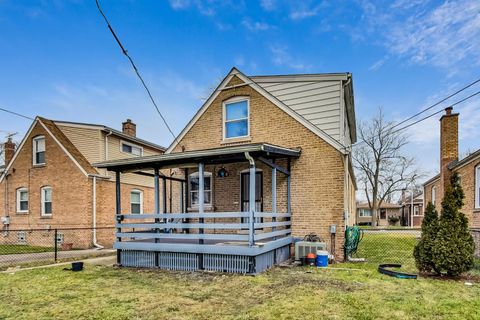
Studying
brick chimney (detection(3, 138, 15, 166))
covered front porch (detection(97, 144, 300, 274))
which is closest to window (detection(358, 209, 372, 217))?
covered front porch (detection(97, 144, 300, 274))

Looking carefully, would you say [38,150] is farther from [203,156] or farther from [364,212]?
[364,212]

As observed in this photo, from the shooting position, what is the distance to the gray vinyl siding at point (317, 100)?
9.92 meters

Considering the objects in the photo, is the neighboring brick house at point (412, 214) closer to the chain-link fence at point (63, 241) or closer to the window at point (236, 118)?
the window at point (236, 118)

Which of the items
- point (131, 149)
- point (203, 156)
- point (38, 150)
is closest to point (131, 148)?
point (131, 149)

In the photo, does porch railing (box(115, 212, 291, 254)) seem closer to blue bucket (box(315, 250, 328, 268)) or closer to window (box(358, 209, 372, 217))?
blue bucket (box(315, 250, 328, 268))

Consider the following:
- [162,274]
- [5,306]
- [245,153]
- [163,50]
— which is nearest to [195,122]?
[163,50]

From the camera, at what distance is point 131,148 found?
17406 millimetres

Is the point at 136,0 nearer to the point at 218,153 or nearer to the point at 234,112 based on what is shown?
the point at 234,112

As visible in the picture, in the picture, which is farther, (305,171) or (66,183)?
(66,183)

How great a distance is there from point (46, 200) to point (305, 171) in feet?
44.5

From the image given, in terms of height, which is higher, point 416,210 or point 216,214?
point 216,214

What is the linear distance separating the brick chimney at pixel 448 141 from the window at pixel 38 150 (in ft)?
66.0

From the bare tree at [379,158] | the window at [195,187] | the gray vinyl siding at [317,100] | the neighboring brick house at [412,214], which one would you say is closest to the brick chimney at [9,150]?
the window at [195,187]

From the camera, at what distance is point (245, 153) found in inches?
299
